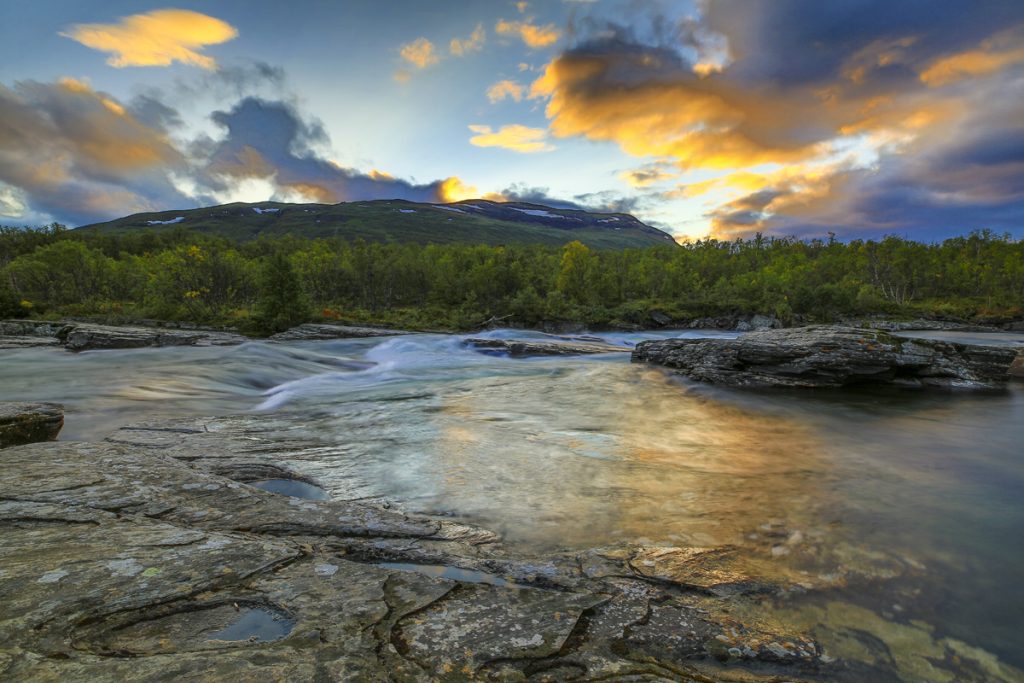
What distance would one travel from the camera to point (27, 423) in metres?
8.34

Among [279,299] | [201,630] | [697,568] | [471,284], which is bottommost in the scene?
[697,568]

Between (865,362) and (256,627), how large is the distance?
63.4 ft

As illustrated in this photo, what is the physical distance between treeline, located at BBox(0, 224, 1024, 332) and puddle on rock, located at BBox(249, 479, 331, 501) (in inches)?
1531

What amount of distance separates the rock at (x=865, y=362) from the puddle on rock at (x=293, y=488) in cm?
1579

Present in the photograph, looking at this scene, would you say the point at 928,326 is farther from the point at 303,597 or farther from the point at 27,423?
the point at 27,423

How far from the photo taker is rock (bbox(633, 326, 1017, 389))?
16.2 m

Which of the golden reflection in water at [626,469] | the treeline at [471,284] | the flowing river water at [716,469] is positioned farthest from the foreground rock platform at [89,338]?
the golden reflection in water at [626,469]

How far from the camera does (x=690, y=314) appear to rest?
6756cm

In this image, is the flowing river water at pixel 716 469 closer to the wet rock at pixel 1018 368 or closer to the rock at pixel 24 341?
the wet rock at pixel 1018 368

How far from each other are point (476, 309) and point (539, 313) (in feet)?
34.9

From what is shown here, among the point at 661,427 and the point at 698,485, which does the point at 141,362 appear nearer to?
the point at 661,427

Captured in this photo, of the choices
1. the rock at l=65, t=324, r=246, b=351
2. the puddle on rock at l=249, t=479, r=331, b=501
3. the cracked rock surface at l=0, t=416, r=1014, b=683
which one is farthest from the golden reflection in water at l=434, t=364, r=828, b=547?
the rock at l=65, t=324, r=246, b=351

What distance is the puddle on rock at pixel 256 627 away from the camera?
285 cm

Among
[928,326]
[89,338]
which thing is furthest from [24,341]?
[928,326]
